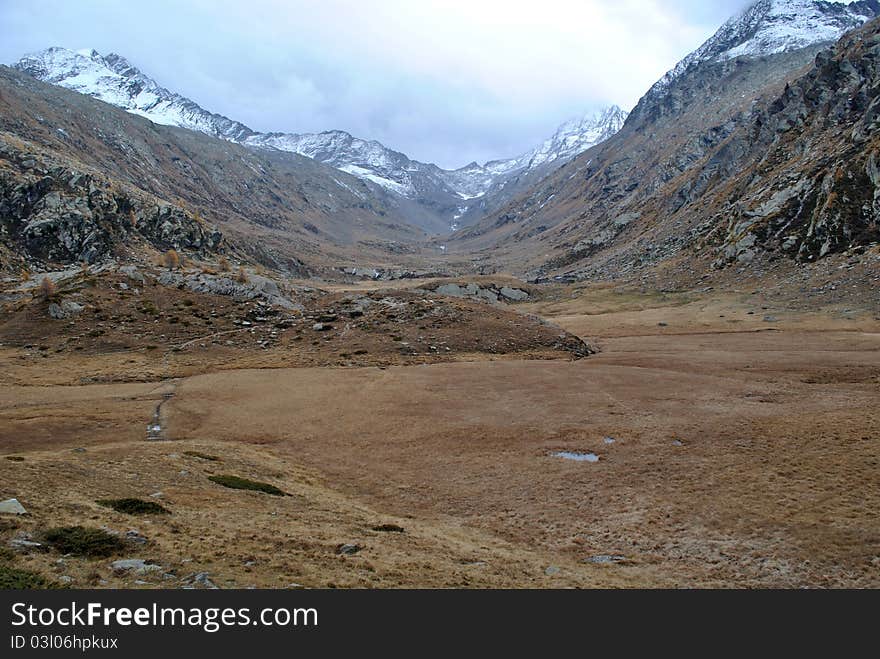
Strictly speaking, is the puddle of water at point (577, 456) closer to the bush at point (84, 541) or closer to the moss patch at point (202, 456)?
the moss patch at point (202, 456)

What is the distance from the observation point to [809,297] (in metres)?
80.4

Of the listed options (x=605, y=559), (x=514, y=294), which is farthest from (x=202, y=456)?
(x=514, y=294)

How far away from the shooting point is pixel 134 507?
18109mm

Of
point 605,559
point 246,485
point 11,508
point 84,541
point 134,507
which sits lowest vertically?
point 605,559

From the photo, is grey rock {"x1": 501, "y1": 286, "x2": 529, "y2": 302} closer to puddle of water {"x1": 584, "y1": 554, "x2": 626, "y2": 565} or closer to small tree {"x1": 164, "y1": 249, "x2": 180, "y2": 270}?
small tree {"x1": 164, "y1": 249, "x2": 180, "y2": 270}

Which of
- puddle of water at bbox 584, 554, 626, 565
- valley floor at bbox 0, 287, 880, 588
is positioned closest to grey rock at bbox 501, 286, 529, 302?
valley floor at bbox 0, 287, 880, 588

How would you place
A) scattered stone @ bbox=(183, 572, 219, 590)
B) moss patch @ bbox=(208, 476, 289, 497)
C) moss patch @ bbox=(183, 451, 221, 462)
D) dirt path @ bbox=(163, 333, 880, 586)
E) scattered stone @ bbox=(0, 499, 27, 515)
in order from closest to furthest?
scattered stone @ bbox=(183, 572, 219, 590) → scattered stone @ bbox=(0, 499, 27, 515) → dirt path @ bbox=(163, 333, 880, 586) → moss patch @ bbox=(208, 476, 289, 497) → moss patch @ bbox=(183, 451, 221, 462)

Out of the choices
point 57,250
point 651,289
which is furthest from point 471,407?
point 57,250

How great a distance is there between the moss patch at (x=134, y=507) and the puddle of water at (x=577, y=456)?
62.7 feet

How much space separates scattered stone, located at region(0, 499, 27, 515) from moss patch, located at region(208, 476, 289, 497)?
8.32m

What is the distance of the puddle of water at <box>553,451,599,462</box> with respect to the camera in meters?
27.7

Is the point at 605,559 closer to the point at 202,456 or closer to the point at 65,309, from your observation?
the point at 202,456

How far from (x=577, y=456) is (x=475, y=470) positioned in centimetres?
574
